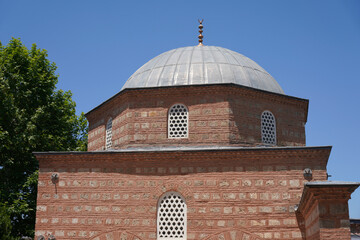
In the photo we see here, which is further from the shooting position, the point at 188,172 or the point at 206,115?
the point at 206,115

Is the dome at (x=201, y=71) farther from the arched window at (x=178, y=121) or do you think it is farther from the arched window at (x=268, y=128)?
the arched window at (x=268, y=128)

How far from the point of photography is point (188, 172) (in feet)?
35.5

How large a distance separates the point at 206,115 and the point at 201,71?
1.87 meters

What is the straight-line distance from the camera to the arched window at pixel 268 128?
490 inches

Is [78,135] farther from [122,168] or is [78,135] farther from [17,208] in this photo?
[122,168]

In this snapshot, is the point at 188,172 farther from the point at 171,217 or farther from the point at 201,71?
the point at 201,71

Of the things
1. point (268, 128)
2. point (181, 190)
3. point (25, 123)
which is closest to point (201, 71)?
point (268, 128)

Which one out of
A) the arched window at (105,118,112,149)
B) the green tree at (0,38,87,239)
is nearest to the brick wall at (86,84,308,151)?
the arched window at (105,118,112,149)

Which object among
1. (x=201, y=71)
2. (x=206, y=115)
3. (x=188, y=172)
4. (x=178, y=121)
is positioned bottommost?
(x=188, y=172)

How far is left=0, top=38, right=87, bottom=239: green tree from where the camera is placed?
15555 millimetres

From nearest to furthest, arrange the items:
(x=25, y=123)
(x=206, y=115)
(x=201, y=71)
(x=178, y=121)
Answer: (x=206, y=115), (x=178, y=121), (x=201, y=71), (x=25, y=123)

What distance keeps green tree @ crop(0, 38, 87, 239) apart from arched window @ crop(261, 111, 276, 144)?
29.3ft

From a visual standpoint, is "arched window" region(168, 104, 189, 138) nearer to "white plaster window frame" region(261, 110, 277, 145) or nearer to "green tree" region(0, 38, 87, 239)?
"white plaster window frame" region(261, 110, 277, 145)

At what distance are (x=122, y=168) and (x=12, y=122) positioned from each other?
23.5 ft
